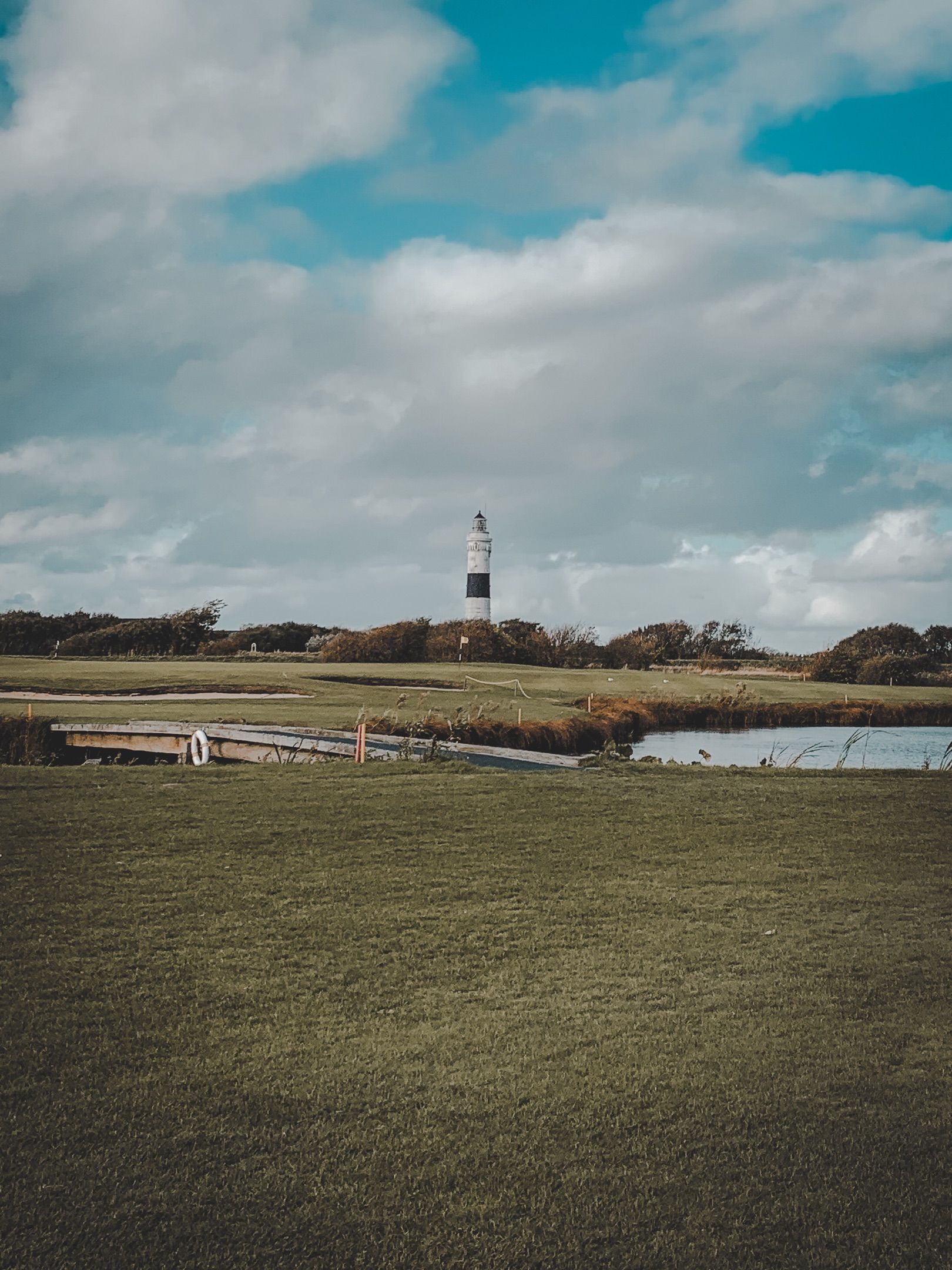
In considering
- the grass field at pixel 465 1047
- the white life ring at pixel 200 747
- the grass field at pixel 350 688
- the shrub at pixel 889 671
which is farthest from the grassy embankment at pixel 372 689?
the grass field at pixel 465 1047

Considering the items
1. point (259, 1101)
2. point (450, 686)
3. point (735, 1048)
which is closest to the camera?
point (259, 1101)

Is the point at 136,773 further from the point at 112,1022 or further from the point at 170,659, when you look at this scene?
the point at 170,659

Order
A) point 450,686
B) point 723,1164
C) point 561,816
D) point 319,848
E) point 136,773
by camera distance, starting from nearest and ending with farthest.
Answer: point 723,1164
point 319,848
point 561,816
point 136,773
point 450,686

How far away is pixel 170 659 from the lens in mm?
45469

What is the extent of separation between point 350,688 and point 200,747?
16.1 metres

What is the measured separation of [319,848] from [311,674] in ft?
99.2

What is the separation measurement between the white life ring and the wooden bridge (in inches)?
14.5

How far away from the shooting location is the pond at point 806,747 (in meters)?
24.2

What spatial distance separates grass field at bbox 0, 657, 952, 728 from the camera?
23.5 m

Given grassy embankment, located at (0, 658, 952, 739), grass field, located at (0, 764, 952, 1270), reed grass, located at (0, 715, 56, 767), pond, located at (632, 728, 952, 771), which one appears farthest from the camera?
pond, located at (632, 728, 952, 771)

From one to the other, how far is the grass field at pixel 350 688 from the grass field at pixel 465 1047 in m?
10.7

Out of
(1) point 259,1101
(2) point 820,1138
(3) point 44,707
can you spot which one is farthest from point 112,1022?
(3) point 44,707

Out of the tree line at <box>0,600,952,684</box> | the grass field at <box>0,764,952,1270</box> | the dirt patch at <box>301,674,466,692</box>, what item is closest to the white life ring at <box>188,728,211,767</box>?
the grass field at <box>0,764,952,1270</box>

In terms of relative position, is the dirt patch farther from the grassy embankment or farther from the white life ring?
the white life ring
